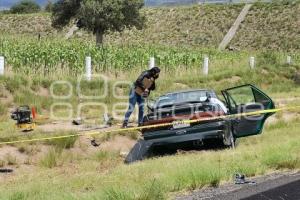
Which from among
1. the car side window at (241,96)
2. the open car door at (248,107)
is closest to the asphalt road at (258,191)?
the open car door at (248,107)

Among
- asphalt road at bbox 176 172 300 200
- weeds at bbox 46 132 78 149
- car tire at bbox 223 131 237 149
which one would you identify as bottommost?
weeds at bbox 46 132 78 149

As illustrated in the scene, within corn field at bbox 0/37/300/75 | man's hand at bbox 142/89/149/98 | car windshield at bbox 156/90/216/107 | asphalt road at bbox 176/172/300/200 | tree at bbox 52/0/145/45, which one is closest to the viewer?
asphalt road at bbox 176/172/300/200

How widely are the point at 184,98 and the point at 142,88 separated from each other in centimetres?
313

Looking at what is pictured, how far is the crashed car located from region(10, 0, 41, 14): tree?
93.1m

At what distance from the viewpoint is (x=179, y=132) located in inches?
455

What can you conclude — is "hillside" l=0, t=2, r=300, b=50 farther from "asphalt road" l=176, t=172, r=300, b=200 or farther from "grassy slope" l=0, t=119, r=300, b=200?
"asphalt road" l=176, t=172, r=300, b=200

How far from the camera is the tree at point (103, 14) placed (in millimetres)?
43312

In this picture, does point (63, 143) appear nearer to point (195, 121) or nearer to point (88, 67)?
point (195, 121)

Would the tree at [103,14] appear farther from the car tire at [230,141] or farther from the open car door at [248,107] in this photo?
the car tire at [230,141]

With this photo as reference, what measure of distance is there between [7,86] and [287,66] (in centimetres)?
2041

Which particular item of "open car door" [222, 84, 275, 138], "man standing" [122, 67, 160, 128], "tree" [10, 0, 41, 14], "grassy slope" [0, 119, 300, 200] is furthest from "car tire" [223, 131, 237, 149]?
"tree" [10, 0, 41, 14]

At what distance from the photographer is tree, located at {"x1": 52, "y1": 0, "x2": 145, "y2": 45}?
43.3 m

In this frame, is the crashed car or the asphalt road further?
the crashed car

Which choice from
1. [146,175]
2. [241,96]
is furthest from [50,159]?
[241,96]
